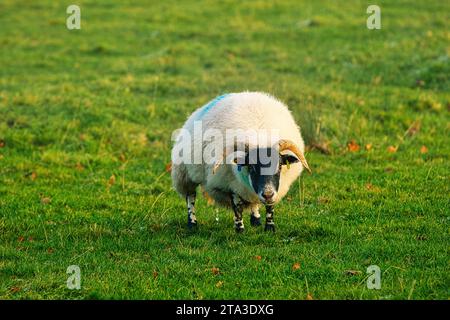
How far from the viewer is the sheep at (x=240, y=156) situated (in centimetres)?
950

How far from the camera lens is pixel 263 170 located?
30.8ft

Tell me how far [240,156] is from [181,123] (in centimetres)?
700

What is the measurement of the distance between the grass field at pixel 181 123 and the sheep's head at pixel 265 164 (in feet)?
2.58

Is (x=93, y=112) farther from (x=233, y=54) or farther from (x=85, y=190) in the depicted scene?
(x=233, y=54)

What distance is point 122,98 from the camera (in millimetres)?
17594

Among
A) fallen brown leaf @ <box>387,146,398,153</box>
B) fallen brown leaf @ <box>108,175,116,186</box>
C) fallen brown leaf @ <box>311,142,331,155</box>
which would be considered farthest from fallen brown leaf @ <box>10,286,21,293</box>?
fallen brown leaf @ <box>387,146,398,153</box>

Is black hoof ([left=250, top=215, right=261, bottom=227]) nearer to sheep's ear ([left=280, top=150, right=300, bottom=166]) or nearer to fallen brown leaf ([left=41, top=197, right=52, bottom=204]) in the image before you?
sheep's ear ([left=280, top=150, right=300, bottom=166])

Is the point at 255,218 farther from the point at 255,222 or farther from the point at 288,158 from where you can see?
the point at 288,158

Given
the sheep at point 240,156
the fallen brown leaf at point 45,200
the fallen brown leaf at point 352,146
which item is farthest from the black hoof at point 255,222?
the fallen brown leaf at point 352,146

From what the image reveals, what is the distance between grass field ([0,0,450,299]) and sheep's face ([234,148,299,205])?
29.7 inches

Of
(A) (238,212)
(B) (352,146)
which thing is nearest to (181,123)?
(B) (352,146)

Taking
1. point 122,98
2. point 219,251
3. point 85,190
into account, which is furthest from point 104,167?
point 219,251

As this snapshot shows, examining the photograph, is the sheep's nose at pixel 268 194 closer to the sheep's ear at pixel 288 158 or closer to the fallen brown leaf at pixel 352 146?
the sheep's ear at pixel 288 158
